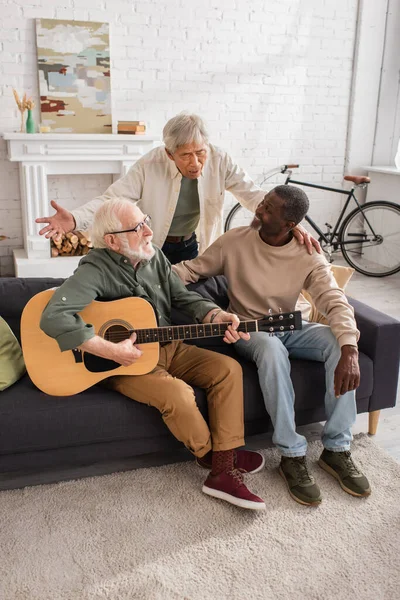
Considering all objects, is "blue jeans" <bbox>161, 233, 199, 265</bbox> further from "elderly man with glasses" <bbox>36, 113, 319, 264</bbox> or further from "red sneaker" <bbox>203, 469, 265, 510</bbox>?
"red sneaker" <bbox>203, 469, 265, 510</bbox>

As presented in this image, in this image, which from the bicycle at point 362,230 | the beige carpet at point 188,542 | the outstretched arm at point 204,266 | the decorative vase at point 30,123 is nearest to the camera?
the beige carpet at point 188,542

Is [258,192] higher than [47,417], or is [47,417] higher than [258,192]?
[258,192]

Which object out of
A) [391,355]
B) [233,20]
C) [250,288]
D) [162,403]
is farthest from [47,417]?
[233,20]

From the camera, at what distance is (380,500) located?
206 centimetres

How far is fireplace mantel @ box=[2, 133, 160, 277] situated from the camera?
15.0 ft

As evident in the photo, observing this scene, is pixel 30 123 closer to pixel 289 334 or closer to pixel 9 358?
pixel 9 358

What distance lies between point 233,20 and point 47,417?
4.29 meters

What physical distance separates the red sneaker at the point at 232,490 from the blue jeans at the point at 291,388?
0.74 feet

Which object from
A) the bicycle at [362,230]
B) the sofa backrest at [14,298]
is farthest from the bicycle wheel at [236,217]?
the sofa backrest at [14,298]

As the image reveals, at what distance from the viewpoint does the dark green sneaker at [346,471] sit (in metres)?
2.09

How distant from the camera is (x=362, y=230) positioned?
18.2 feet

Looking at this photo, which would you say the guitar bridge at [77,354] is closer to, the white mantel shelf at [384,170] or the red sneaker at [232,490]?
the red sneaker at [232,490]

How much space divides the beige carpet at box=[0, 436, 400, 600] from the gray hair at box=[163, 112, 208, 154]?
50.5 inches

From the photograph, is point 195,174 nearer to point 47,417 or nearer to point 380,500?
point 47,417
